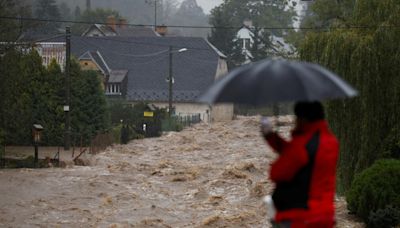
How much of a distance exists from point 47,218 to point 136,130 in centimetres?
2983

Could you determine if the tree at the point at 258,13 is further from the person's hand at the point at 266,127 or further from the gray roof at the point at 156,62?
the person's hand at the point at 266,127

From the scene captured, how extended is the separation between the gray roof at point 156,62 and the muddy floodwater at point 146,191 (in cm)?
2383

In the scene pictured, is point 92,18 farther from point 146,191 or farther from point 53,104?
point 146,191

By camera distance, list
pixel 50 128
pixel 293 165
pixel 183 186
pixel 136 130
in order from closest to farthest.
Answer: pixel 293 165 < pixel 183 186 < pixel 50 128 < pixel 136 130

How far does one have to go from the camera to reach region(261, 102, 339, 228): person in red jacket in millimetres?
5832

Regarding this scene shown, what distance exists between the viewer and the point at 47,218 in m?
20.9

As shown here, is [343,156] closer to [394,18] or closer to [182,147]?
[394,18]

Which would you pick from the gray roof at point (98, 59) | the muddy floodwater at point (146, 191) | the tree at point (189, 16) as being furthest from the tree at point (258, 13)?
the muddy floodwater at point (146, 191)

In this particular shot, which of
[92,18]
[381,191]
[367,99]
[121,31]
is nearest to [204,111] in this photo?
[121,31]

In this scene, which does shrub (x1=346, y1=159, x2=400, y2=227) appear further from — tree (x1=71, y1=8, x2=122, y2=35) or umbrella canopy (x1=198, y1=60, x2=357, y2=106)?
tree (x1=71, y1=8, x2=122, y2=35)

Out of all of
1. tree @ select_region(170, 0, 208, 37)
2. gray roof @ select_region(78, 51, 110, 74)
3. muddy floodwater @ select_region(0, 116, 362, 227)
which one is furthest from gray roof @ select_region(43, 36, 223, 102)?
tree @ select_region(170, 0, 208, 37)

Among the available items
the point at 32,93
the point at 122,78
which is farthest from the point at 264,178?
the point at 122,78

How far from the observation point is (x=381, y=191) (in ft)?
55.0

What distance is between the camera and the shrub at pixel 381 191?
16.4 m
